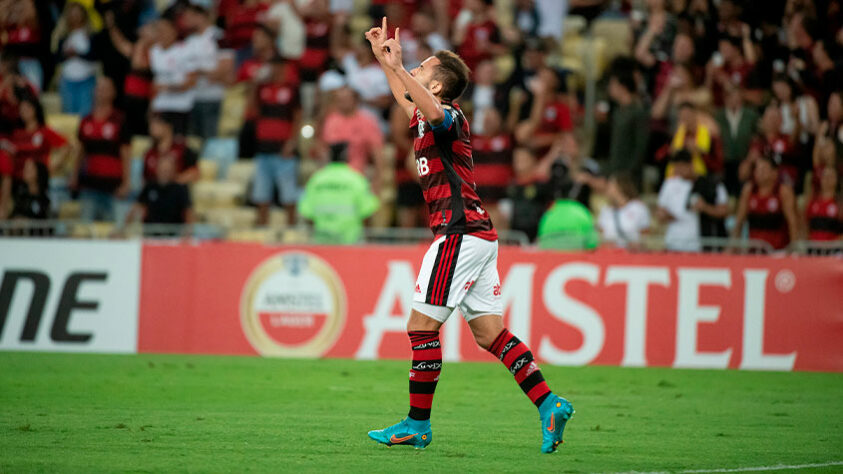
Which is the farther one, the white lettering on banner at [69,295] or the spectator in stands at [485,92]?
the spectator in stands at [485,92]

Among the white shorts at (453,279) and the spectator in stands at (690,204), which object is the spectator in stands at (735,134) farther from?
the white shorts at (453,279)

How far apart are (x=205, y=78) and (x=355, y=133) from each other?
3119 millimetres

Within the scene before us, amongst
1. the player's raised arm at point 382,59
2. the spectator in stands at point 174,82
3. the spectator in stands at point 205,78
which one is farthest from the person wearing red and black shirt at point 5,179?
the player's raised arm at point 382,59

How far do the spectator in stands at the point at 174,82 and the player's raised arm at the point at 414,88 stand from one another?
11200 millimetres

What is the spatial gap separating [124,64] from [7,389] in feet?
30.2

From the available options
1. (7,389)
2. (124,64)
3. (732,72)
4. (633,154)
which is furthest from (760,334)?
(124,64)

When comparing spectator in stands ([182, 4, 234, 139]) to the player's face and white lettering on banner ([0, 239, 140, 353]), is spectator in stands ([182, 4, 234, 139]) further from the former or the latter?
the player's face

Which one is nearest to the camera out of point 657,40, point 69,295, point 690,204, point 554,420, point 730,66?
point 554,420

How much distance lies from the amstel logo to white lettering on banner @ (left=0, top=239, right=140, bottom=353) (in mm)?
1439

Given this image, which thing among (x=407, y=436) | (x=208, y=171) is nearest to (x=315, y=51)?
(x=208, y=171)

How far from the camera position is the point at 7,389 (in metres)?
9.95

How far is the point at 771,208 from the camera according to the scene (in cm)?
1535

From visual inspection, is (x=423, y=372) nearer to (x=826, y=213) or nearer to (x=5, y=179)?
(x=826, y=213)

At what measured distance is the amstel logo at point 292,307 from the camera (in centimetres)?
1359
